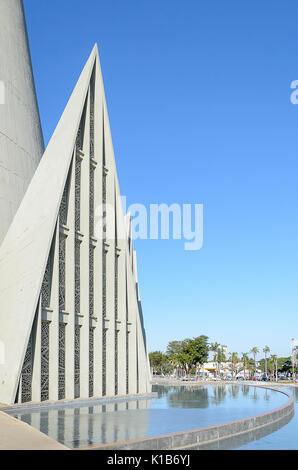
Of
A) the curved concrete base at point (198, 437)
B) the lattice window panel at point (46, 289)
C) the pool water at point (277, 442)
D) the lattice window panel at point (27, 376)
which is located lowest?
the pool water at point (277, 442)

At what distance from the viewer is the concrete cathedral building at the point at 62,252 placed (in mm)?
20344

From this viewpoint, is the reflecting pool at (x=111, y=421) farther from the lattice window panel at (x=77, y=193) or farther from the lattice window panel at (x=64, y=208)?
the lattice window panel at (x=77, y=193)

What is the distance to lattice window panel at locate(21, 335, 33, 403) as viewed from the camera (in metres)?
19.5

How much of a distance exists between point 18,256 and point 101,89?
1026cm

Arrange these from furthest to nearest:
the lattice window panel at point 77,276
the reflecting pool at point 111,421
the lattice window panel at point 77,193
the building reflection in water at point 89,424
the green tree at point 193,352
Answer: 1. the green tree at point 193,352
2. the lattice window panel at point 77,193
3. the lattice window panel at point 77,276
4. the reflecting pool at point 111,421
5. the building reflection in water at point 89,424

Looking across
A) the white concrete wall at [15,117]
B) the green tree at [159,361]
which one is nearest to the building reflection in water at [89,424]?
the white concrete wall at [15,117]

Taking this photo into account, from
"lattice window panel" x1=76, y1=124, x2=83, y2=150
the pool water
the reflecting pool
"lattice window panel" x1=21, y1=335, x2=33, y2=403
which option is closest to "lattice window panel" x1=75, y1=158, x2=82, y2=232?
"lattice window panel" x1=76, y1=124, x2=83, y2=150

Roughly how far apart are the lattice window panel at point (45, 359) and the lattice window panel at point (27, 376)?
754mm

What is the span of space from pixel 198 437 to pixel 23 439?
392cm

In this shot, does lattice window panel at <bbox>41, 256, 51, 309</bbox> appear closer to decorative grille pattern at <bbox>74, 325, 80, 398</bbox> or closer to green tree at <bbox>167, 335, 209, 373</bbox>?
decorative grille pattern at <bbox>74, 325, 80, 398</bbox>

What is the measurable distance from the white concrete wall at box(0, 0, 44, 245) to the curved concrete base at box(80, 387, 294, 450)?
1395cm

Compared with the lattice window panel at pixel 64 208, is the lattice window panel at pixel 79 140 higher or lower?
higher

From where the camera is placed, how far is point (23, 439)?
11.4 m
